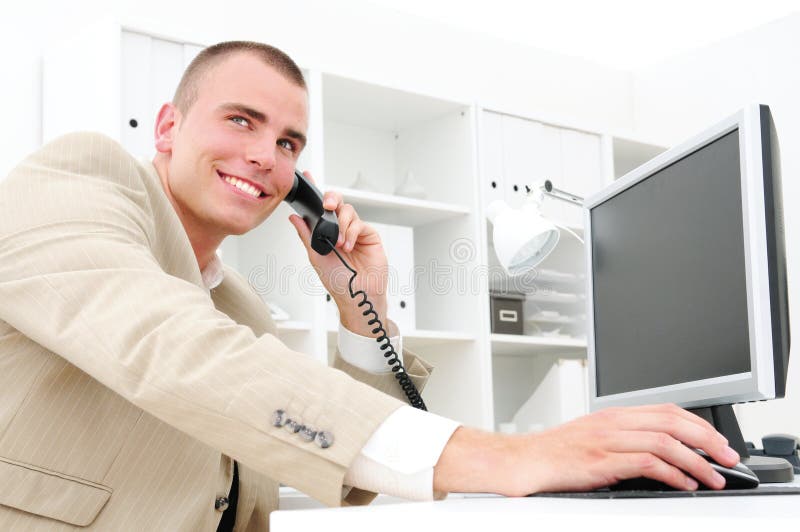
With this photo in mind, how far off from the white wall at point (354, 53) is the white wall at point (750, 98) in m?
0.16

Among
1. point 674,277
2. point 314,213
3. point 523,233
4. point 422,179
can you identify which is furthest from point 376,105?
point 674,277

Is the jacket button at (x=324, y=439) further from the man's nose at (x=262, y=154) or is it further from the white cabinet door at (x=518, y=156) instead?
the white cabinet door at (x=518, y=156)

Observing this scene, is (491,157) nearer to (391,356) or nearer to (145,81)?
(145,81)

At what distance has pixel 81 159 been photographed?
1.10 meters

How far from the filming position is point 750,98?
3.93m

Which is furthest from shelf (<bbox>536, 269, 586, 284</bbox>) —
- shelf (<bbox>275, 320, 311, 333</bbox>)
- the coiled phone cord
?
the coiled phone cord

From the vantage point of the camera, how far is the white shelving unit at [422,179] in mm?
2543

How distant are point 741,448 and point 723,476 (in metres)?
0.37

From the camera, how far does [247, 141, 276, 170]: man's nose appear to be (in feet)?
5.30

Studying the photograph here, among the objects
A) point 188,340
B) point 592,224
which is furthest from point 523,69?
point 188,340

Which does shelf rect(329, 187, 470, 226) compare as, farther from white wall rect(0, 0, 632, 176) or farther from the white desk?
the white desk

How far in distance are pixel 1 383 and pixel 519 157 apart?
2.43m

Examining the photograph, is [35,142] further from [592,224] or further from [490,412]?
[592,224]

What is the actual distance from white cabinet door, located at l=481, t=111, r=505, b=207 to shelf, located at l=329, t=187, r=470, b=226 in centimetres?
13
